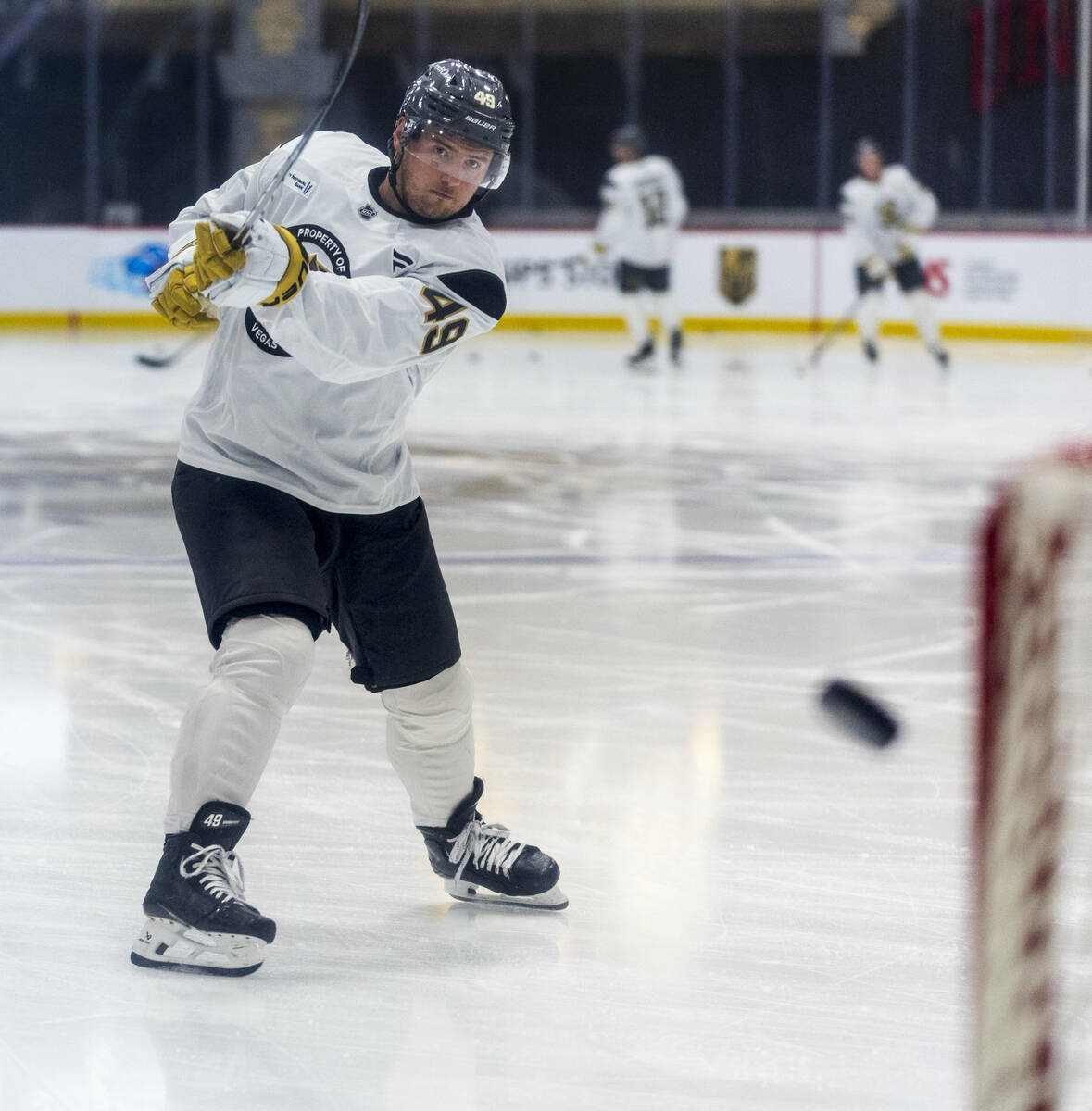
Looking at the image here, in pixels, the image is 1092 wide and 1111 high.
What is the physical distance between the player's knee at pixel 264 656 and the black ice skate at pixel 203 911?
0.15 m

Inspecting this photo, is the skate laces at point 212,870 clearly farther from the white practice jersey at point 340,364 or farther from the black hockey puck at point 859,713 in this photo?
the black hockey puck at point 859,713

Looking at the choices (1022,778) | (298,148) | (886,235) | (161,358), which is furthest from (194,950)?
(886,235)

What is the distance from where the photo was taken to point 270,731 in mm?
2277

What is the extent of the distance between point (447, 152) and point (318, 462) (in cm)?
43

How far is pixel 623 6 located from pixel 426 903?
52.5ft

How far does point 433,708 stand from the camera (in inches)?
98.4

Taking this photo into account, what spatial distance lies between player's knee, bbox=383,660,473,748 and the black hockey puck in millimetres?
1039

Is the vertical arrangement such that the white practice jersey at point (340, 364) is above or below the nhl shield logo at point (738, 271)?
below

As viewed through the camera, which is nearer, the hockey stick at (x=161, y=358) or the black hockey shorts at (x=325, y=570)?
the black hockey shorts at (x=325, y=570)

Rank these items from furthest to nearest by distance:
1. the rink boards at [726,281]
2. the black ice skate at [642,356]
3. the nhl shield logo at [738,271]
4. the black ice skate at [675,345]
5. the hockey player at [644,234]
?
the nhl shield logo at [738,271]
the rink boards at [726,281]
the hockey player at [644,234]
the black ice skate at [675,345]
the black ice skate at [642,356]

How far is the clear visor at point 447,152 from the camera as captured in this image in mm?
2289

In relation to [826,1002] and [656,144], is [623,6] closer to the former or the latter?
[656,144]

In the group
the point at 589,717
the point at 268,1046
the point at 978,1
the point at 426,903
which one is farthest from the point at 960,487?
the point at 978,1

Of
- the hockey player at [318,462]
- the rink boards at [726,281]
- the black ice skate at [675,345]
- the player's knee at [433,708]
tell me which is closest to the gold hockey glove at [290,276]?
the hockey player at [318,462]
